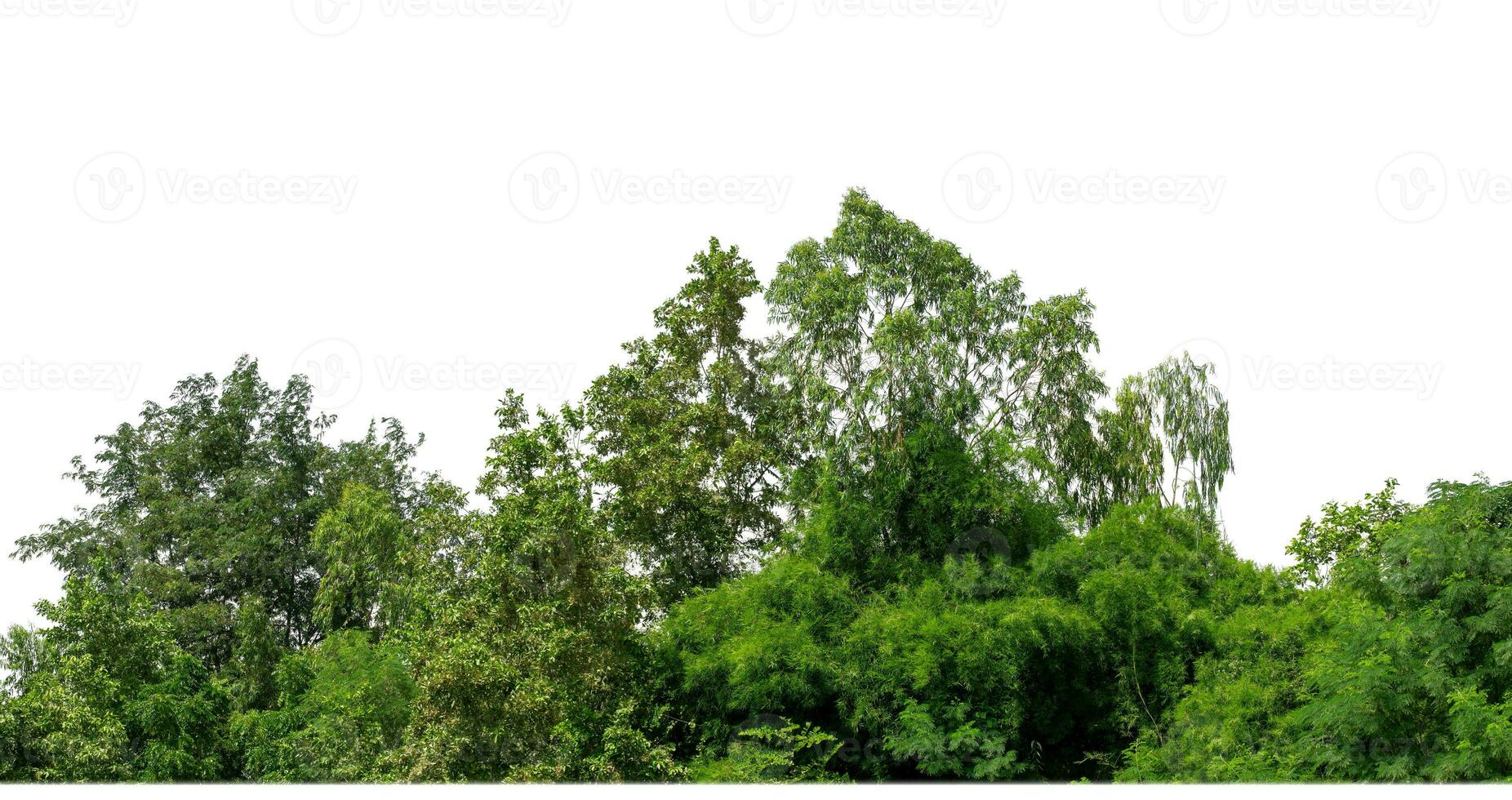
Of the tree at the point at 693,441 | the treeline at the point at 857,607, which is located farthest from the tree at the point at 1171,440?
the tree at the point at 693,441

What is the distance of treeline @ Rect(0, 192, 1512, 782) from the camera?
12422 mm

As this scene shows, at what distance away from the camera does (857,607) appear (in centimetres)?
1603

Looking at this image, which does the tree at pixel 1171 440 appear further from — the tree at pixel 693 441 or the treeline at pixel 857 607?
the tree at pixel 693 441

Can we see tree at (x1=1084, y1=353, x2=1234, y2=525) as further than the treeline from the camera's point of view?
Yes

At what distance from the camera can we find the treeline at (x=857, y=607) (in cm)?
1242

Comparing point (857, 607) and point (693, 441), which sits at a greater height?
point (693, 441)

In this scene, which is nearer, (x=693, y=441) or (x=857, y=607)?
(x=857, y=607)

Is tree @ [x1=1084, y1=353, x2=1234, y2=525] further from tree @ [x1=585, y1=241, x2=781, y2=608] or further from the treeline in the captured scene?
tree @ [x1=585, y1=241, x2=781, y2=608]

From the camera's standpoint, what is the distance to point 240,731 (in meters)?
18.6

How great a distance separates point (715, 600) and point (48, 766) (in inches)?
380

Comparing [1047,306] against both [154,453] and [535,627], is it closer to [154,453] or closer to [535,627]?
[535,627]

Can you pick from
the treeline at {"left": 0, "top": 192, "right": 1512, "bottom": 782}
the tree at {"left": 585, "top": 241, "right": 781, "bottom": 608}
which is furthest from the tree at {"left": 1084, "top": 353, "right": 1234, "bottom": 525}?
the tree at {"left": 585, "top": 241, "right": 781, "bottom": 608}

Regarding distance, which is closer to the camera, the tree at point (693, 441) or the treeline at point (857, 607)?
the treeline at point (857, 607)

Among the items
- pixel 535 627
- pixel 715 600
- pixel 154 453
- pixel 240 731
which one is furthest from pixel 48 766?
pixel 154 453
